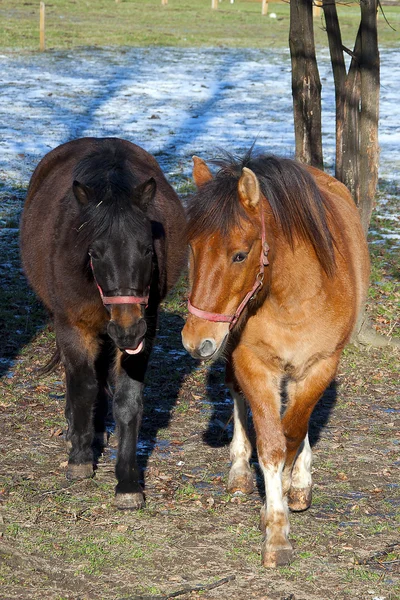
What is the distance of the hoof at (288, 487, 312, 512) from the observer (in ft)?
14.9

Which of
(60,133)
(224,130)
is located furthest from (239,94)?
(60,133)

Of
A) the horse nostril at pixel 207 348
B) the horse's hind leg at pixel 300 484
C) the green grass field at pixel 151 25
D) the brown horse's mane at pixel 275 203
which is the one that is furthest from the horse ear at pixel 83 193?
the green grass field at pixel 151 25

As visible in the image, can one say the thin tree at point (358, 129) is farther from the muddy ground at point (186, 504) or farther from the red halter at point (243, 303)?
the red halter at point (243, 303)

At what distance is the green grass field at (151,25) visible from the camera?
25.4 metres

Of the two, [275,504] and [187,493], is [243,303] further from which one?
[187,493]

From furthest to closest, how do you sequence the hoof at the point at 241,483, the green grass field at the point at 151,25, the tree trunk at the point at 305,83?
the green grass field at the point at 151,25
the tree trunk at the point at 305,83
the hoof at the point at 241,483

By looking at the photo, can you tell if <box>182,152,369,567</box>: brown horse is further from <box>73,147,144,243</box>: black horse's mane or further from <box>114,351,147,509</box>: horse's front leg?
<box>114,351,147,509</box>: horse's front leg

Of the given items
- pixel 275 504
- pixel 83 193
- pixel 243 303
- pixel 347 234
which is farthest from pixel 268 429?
pixel 83 193

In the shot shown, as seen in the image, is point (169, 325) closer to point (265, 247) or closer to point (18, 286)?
point (18, 286)

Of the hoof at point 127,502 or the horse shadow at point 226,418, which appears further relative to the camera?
the horse shadow at point 226,418

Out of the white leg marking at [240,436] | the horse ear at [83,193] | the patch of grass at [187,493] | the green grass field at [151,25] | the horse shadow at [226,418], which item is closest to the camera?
the horse ear at [83,193]

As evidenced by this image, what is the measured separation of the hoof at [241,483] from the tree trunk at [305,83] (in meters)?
3.72

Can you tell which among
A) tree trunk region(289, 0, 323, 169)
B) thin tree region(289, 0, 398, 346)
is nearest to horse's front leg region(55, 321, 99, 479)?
thin tree region(289, 0, 398, 346)

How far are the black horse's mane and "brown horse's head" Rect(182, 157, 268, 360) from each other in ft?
2.07
